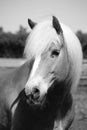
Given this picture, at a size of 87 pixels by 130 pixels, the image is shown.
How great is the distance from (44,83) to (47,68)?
6.6 inches

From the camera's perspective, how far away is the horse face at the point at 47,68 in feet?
10.6

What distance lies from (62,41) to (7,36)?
1580cm

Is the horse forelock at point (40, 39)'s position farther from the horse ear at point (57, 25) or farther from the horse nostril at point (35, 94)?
the horse nostril at point (35, 94)

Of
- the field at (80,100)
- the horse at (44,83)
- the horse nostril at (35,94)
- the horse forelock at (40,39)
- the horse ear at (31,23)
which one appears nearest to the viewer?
the horse nostril at (35,94)

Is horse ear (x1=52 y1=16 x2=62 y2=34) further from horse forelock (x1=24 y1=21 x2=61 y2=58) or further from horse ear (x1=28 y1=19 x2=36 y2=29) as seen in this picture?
horse ear (x1=28 y1=19 x2=36 y2=29)

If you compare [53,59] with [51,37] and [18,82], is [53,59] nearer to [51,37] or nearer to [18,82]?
[51,37]

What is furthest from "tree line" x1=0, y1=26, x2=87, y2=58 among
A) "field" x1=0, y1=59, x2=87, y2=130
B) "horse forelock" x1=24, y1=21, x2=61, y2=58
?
"horse forelock" x1=24, y1=21, x2=61, y2=58

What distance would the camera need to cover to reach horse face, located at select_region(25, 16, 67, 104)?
3238mm

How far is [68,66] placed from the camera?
357 cm

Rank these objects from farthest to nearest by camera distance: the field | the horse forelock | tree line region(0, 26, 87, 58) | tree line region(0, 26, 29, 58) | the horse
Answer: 1. tree line region(0, 26, 29, 58)
2. tree line region(0, 26, 87, 58)
3. the field
4. the horse forelock
5. the horse

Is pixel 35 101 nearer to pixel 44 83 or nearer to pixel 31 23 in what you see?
pixel 44 83

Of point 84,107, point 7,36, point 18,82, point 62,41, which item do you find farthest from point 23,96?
point 7,36

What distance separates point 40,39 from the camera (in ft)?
11.6

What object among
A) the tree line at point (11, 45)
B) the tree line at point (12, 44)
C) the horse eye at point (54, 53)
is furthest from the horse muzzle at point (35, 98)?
the tree line at point (11, 45)
